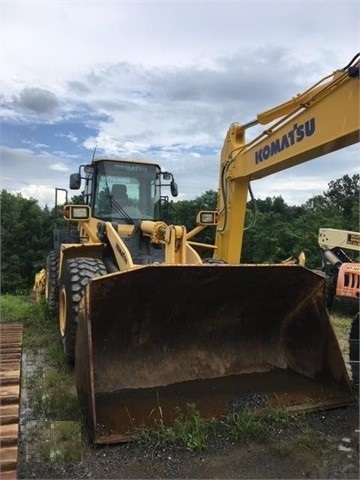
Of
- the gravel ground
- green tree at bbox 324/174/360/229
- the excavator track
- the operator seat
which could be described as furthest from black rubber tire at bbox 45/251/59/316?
green tree at bbox 324/174/360/229

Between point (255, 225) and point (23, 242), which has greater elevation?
point (255, 225)

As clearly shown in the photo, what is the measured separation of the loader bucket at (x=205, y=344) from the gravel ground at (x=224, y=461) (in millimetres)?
280

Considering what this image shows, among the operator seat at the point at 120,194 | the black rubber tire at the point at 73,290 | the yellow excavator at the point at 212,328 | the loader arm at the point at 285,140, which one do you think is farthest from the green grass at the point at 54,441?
the operator seat at the point at 120,194

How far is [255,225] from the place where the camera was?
18.2 meters

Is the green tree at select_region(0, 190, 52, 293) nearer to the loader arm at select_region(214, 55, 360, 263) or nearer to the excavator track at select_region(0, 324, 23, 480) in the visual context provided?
the loader arm at select_region(214, 55, 360, 263)

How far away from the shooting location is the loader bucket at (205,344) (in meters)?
3.97

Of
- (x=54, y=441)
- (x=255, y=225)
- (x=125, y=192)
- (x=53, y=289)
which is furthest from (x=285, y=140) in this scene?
(x=255, y=225)

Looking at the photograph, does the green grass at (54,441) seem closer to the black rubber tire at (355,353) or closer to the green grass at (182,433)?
the green grass at (182,433)

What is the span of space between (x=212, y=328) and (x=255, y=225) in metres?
13.9

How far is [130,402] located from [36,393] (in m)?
0.91

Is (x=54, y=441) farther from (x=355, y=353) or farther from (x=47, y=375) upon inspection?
(x=355, y=353)

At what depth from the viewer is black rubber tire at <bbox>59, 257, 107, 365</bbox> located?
16.1 ft

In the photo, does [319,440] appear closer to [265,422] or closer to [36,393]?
[265,422]

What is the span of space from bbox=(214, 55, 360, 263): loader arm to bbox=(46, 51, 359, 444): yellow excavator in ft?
0.05
